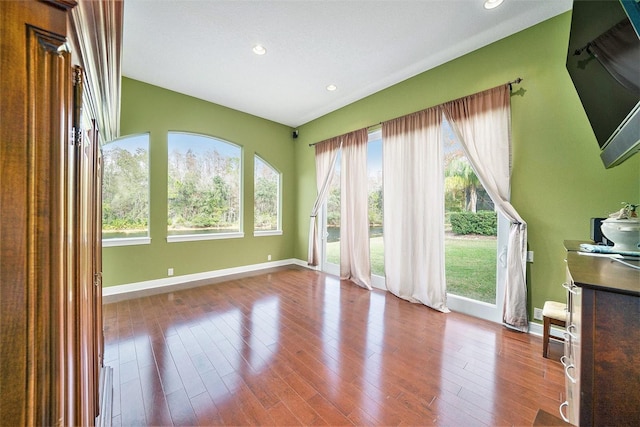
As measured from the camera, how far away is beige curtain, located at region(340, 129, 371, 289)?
4074mm

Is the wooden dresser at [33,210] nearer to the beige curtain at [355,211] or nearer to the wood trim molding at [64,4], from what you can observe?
the wood trim molding at [64,4]

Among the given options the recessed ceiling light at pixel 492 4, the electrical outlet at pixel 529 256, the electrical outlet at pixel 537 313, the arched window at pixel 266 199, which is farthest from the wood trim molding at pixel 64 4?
the arched window at pixel 266 199

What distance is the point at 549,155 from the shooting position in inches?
95.0

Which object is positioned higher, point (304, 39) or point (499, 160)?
point (304, 39)

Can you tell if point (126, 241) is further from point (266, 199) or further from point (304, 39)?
point (304, 39)

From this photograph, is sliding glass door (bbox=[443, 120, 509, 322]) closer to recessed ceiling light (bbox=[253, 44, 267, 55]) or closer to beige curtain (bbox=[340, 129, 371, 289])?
beige curtain (bbox=[340, 129, 371, 289])

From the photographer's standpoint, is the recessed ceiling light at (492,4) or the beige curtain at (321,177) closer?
the recessed ceiling light at (492,4)

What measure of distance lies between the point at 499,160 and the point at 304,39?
2576mm

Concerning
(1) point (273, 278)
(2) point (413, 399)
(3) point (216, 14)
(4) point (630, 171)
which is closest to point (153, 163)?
(3) point (216, 14)

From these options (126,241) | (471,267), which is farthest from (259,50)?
(471,267)

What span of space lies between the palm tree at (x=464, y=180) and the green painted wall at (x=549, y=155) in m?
0.40

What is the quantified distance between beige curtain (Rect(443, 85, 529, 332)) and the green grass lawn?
29cm

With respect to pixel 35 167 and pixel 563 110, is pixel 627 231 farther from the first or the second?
pixel 35 167

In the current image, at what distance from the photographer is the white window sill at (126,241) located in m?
3.52
